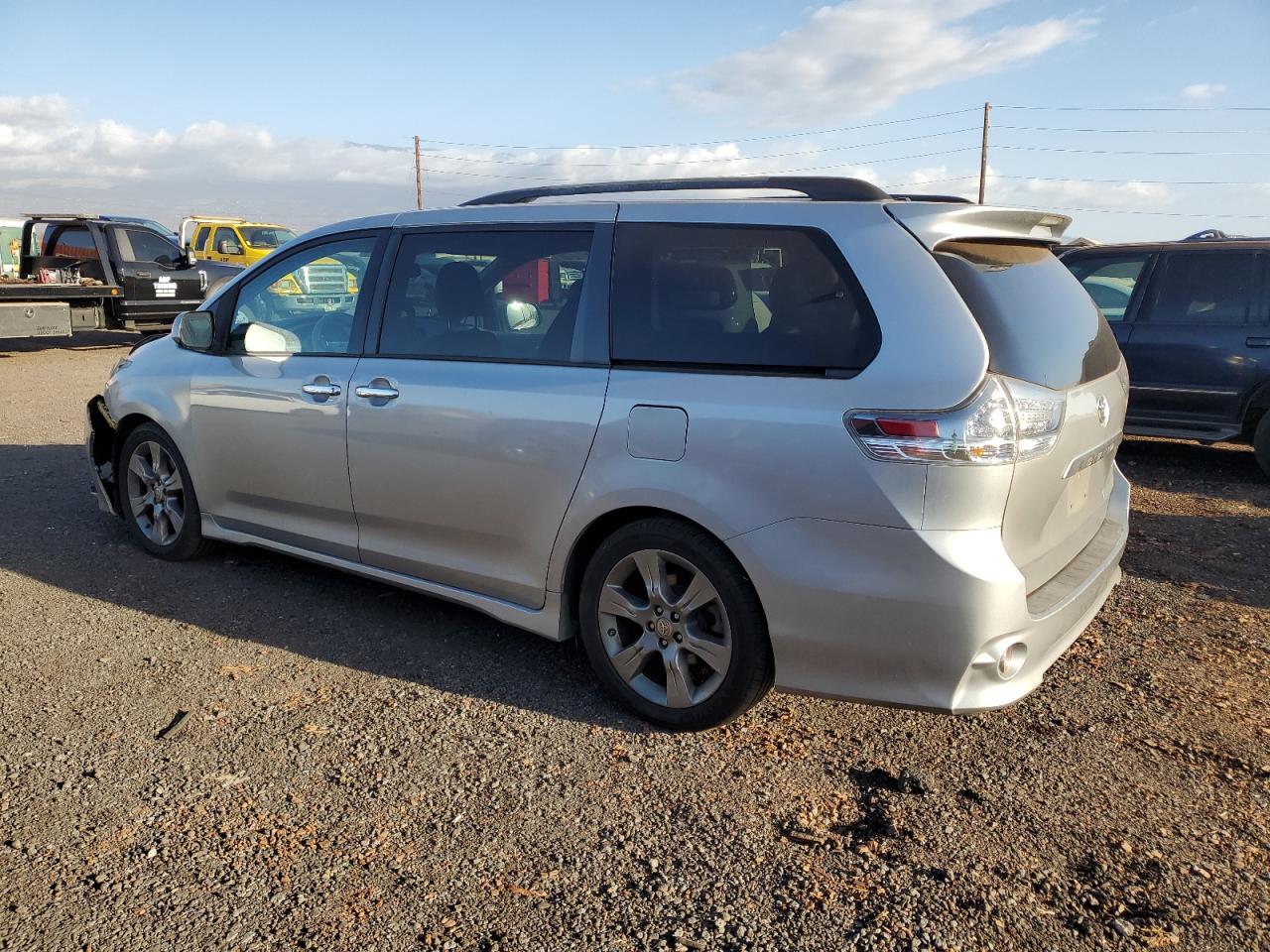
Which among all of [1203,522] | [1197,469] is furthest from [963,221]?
[1197,469]

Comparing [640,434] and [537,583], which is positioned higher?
[640,434]

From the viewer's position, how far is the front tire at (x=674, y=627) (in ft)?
10.5

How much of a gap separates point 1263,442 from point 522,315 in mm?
5977

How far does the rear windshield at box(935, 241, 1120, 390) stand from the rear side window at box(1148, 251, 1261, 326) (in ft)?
14.9

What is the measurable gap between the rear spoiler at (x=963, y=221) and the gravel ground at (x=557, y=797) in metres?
1.67

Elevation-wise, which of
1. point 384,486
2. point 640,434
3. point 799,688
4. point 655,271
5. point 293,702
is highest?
point 655,271

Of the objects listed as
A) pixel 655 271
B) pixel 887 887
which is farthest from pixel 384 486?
pixel 887 887

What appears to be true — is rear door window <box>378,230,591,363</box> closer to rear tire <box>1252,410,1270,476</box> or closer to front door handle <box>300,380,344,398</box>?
front door handle <box>300,380,344,398</box>

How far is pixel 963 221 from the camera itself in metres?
3.17

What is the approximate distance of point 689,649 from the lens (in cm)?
335

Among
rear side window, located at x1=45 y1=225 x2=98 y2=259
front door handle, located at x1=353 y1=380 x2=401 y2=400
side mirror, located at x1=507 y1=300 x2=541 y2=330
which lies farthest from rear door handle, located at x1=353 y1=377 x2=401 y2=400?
rear side window, located at x1=45 y1=225 x2=98 y2=259

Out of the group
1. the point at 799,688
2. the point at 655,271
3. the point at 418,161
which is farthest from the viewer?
the point at 418,161

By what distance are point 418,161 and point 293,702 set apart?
54220mm

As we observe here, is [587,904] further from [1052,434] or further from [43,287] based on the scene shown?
[43,287]
